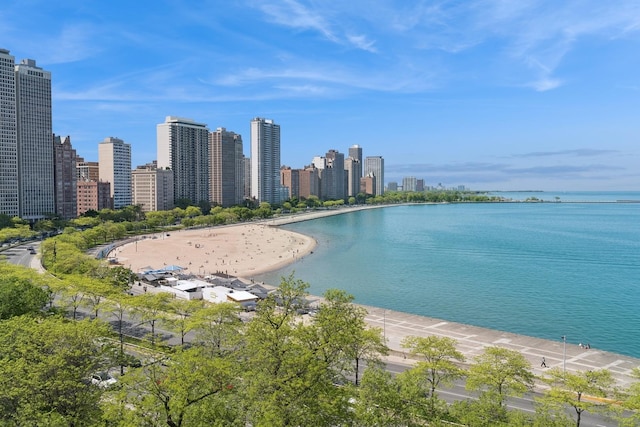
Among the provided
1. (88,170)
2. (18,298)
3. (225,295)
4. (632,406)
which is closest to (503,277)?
(225,295)

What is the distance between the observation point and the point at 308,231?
15212 cm

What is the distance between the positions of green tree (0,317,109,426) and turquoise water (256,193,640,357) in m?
40.2

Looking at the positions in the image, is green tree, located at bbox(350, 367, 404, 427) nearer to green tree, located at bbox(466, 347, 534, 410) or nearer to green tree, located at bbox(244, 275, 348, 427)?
green tree, located at bbox(244, 275, 348, 427)

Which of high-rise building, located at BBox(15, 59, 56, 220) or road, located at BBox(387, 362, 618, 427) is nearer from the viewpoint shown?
road, located at BBox(387, 362, 618, 427)

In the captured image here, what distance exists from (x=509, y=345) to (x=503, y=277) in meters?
36.7

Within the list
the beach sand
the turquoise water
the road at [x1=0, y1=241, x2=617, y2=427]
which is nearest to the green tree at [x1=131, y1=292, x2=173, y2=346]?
the road at [x1=0, y1=241, x2=617, y2=427]

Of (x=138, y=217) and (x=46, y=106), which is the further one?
(x=138, y=217)

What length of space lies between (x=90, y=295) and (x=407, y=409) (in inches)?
1220

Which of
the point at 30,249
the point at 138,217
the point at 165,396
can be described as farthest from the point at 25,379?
the point at 138,217

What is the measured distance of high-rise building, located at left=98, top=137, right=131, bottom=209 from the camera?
6860 inches

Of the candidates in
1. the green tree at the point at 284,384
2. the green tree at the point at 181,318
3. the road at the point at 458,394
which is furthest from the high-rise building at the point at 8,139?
the green tree at the point at 284,384

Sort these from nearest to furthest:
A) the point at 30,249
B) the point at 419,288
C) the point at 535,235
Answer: the point at 419,288 → the point at 30,249 → the point at 535,235

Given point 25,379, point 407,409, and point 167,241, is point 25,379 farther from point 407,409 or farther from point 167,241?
point 167,241

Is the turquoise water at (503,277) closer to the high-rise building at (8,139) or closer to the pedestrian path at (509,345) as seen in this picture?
the pedestrian path at (509,345)
